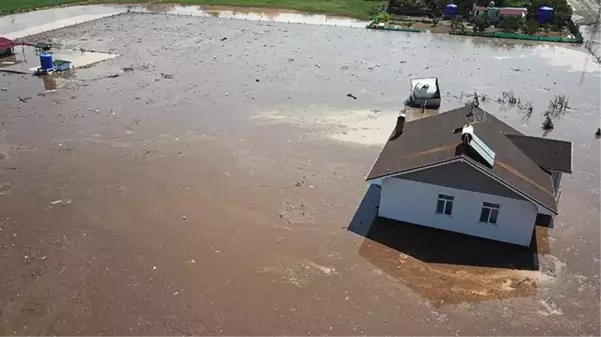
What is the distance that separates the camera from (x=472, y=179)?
592 inches

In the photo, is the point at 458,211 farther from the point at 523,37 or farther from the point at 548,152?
the point at 523,37

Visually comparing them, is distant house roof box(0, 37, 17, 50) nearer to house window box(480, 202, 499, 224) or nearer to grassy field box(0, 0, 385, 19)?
grassy field box(0, 0, 385, 19)

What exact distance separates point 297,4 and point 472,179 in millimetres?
41840

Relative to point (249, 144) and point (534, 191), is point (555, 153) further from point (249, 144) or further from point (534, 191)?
point (249, 144)

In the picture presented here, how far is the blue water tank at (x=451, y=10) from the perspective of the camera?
4777 cm

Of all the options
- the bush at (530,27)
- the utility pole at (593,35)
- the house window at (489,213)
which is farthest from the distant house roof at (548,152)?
the bush at (530,27)

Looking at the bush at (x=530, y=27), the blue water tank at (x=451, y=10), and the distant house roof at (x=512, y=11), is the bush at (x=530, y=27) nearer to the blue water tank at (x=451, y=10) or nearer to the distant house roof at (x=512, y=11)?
the distant house roof at (x=512, y=11)

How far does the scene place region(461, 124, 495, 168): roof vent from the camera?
49.4 feet

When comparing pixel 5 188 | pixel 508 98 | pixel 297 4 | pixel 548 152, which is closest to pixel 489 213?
pixel 548 152

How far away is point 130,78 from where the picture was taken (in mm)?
30422

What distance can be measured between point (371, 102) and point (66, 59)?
66.8 ft

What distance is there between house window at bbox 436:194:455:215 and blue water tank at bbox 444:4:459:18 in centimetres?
3659

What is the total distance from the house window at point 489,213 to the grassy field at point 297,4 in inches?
1430

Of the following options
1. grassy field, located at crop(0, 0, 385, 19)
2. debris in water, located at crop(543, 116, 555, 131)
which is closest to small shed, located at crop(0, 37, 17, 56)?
grassy field, located at crop(0, 0, 385, 19)
